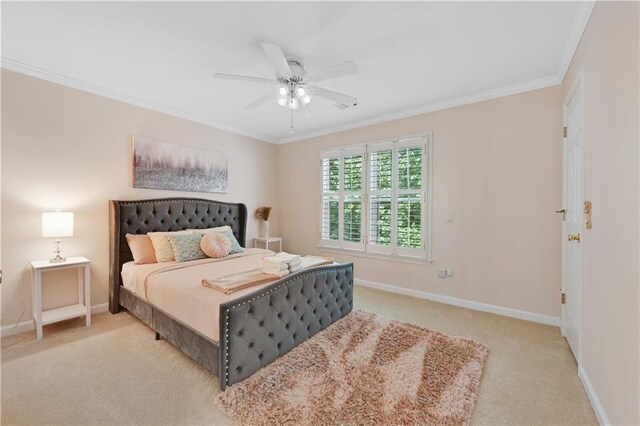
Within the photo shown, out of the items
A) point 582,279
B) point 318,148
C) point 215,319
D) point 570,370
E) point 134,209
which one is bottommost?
point 570,370

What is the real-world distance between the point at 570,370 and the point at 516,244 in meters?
1.35

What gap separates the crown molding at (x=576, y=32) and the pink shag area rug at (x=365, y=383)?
264 centimetres

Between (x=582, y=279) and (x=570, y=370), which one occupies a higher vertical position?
(x=582, y=279)

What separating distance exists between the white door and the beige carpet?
0.26 metres

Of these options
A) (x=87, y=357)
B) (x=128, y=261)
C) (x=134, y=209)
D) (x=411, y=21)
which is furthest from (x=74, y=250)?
(x=411, y=21)

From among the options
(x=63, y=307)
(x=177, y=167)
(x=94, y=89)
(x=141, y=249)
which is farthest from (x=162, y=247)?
(x=94, y=89)

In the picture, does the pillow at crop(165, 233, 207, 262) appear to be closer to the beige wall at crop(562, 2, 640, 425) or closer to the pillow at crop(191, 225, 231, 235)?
the pillow at crop(191, 225, 231, 235)

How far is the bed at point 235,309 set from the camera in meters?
1.83

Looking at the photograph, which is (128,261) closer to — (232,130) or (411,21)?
(232,130)

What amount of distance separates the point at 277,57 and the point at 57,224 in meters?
2.68

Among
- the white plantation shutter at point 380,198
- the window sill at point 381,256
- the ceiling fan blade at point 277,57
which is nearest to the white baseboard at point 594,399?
the window sill at point 381,256

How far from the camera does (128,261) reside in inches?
128

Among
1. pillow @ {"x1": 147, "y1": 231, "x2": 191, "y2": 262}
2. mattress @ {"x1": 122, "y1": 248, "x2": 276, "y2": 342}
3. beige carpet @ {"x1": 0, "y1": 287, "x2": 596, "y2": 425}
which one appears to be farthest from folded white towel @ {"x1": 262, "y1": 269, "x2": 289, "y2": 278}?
pillow @ {"x1": 147, "y1": 231, "x2": 191, "y2": 262}

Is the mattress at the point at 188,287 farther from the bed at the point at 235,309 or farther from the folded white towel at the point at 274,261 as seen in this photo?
the folded white towel at the point at 274,261
